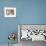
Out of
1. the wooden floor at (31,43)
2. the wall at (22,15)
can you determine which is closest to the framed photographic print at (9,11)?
the wall at (22,15)

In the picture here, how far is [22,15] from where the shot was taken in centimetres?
369

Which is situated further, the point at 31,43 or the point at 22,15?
the point at 22,15

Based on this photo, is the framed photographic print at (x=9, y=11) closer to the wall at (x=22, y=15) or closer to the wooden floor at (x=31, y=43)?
the wall at (x=22, y=15)

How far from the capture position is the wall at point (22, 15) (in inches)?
144

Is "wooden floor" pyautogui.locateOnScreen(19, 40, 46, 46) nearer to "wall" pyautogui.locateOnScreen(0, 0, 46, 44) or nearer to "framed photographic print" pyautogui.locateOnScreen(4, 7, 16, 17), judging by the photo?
"wall" pyautogui.locateOnScreen(0, 0, 46, 44)

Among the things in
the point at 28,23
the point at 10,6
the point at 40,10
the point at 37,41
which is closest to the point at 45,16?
the point at 40,10

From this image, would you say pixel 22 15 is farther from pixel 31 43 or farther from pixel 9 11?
pixel 31 43

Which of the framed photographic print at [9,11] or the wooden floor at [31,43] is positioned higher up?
the framed photographic print at [9,11]

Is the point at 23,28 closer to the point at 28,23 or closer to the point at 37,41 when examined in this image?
the point at 28,23

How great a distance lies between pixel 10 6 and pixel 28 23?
2.34 ft

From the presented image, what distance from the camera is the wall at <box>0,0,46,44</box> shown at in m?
3.65

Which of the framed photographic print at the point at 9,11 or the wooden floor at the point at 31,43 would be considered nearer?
the wooden floor at the point at 31,43

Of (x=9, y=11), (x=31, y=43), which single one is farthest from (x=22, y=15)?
(x=31, y=43)

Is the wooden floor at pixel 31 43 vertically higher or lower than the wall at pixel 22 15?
lower
